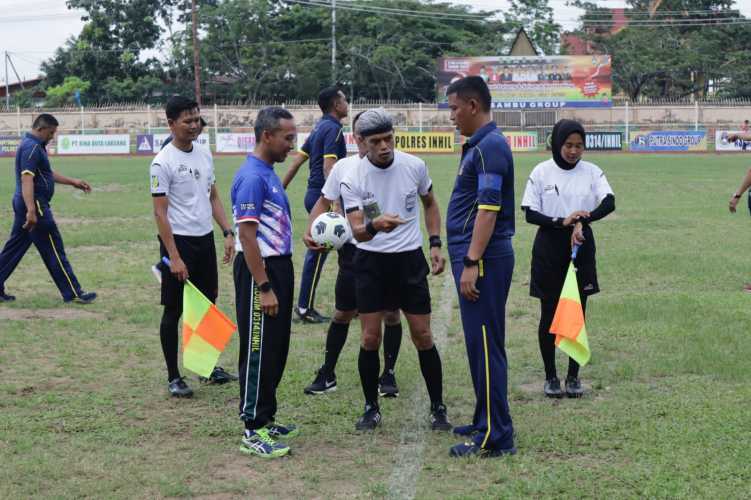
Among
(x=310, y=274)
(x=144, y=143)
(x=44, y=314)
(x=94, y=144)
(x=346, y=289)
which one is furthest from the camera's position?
(x=94, y=144)

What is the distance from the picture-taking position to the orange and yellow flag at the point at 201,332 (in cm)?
613

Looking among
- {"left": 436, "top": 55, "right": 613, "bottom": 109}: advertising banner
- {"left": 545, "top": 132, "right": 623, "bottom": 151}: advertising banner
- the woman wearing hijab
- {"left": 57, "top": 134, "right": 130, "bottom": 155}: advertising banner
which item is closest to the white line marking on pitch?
the woman wearing hijab

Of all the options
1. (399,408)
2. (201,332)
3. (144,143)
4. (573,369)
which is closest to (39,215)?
(201,332)

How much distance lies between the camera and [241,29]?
201ft

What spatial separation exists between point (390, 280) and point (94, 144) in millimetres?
40660

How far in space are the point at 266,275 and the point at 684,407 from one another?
2.85 m

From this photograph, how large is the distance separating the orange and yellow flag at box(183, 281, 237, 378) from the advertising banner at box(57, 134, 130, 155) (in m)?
39.0

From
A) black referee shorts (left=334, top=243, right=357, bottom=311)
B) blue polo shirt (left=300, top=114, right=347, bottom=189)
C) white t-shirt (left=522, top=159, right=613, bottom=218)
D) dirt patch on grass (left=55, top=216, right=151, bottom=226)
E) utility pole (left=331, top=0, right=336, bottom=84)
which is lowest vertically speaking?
dirt patch on grass (left=55, top=216, right=151, bottom=226)

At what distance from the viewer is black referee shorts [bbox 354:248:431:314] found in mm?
5672

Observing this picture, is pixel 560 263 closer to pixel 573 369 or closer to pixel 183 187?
pixel 573 369

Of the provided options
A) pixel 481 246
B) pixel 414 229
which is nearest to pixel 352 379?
pixel 414 229

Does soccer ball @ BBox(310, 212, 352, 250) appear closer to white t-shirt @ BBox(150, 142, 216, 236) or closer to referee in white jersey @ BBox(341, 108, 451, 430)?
referee in white jersey @ BBox(341, 108, 451, 430)

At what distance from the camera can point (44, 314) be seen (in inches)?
372

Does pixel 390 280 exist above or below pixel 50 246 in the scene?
above
